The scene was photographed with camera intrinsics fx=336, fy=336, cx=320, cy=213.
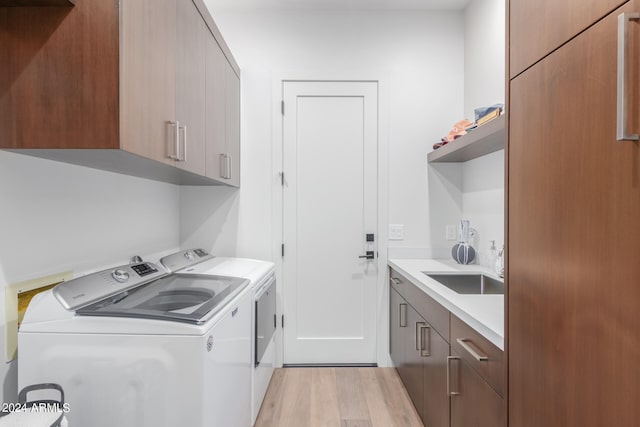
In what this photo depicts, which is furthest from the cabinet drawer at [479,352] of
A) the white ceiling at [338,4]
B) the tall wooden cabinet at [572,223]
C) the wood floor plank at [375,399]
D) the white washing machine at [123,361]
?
the white ceiling at [338,4]

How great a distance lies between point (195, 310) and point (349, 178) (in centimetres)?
175

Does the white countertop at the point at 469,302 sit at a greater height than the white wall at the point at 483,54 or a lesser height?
lesser

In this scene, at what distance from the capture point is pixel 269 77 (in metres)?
2.70

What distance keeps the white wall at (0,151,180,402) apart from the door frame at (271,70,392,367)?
94cm

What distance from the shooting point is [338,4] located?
2.61m

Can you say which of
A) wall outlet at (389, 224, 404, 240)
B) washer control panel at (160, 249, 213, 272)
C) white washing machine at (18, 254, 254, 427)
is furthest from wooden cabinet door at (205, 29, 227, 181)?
wall outlet at (389, 224, 404, 240)

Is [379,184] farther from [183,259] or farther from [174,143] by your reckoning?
[174,143]

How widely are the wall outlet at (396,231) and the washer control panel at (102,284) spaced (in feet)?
5.57

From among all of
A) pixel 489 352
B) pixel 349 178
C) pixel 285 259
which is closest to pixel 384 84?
pixel 349 178

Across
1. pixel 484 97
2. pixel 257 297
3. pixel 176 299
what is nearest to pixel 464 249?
pixel 484 97

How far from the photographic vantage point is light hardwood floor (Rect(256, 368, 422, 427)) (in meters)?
2.04

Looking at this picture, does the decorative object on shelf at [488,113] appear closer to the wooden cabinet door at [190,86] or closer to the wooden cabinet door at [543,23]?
the wooden cabinet door at [543,23]

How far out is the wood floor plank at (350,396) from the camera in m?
2.09

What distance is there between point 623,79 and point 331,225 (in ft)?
7.17
